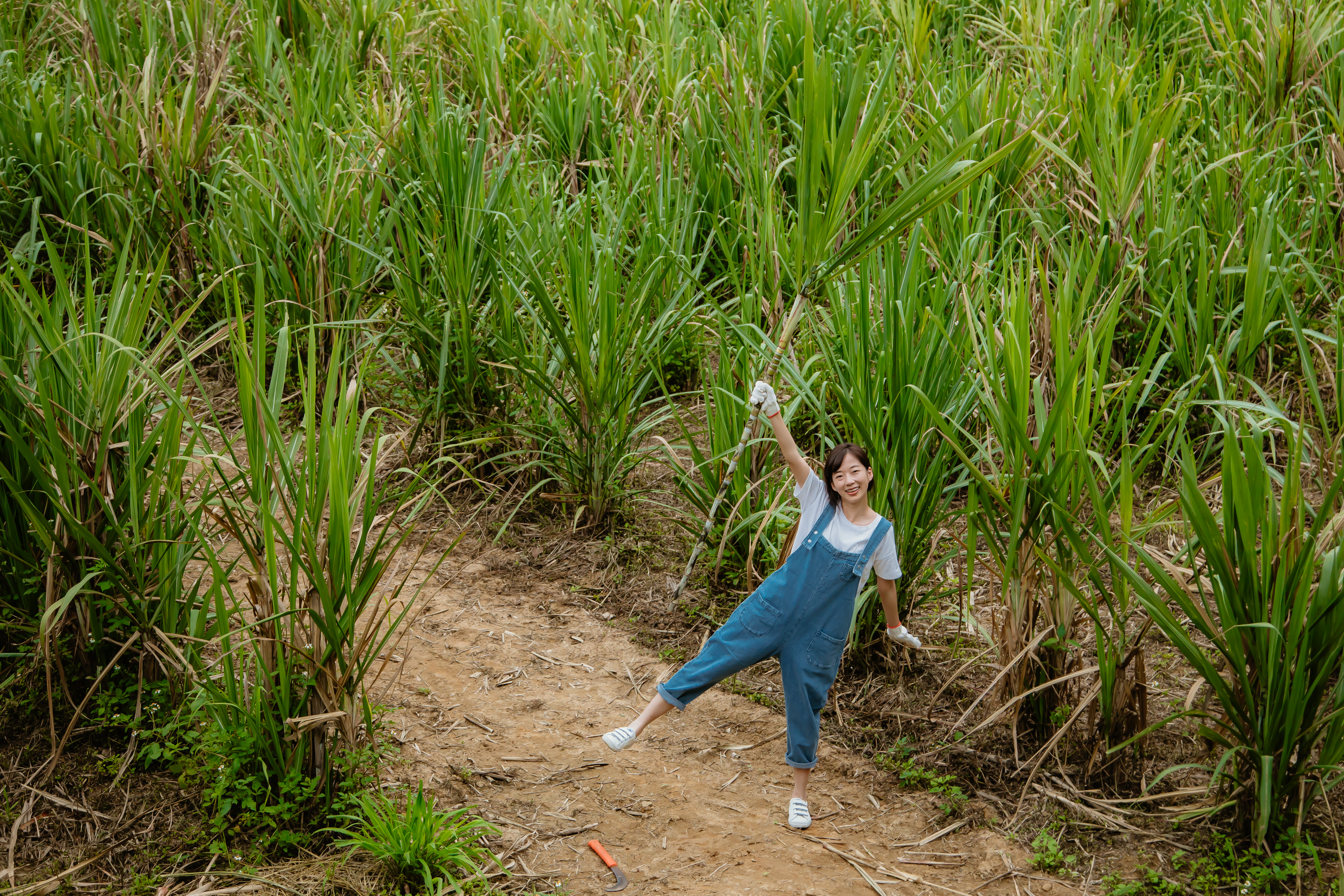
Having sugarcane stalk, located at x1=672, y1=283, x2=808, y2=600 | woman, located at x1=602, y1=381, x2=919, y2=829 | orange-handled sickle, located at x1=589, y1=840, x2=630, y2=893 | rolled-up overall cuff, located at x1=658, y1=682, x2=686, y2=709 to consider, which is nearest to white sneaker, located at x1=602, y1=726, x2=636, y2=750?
woman, located at x1=602, y1=381, x2=919, y2=829

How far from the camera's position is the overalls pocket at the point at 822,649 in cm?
254

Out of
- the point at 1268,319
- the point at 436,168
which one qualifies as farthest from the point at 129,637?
the point at 1268,319

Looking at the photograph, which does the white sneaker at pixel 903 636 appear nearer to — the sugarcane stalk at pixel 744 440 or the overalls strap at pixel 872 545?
the overalls strap at pixel 872 545

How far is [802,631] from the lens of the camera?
2551mm

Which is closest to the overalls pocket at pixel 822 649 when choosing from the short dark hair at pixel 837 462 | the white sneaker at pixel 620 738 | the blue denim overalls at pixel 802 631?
the blue denim overalls at pixel 802 631

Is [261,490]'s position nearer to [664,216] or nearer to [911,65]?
[664,216]

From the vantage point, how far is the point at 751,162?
4137mm

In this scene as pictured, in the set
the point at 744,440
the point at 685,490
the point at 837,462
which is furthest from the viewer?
the point at 685,490

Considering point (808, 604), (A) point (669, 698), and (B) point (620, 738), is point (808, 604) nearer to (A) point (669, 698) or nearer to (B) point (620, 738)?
(A) point (669, 698)

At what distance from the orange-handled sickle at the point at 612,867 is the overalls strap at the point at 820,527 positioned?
86 centimetres

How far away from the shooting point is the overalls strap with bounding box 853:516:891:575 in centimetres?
251

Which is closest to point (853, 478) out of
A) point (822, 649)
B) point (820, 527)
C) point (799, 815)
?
point (820, 527)

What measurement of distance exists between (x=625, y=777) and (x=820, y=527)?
0.85 metres

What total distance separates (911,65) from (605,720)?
3758 millimetres
